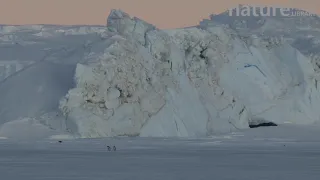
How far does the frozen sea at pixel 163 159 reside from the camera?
20859 millimetres

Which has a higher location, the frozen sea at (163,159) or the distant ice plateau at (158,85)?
the distant ice plateau at (158,85)

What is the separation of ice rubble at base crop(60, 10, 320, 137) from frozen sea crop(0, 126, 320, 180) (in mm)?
1115

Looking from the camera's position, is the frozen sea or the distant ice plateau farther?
the distant ice plateau

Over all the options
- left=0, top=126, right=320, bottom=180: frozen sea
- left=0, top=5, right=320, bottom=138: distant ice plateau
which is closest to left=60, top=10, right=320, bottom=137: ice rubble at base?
left=0, top=5, right=320, bottom=138: distant ice plateau

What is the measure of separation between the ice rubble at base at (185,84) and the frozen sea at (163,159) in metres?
1.12

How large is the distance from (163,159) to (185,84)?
12471 mm

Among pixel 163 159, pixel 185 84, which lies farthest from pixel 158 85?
pixel 163 159

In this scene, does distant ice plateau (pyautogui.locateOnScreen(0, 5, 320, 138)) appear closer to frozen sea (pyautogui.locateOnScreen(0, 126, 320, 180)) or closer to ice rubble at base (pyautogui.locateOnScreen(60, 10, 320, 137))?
ice rubble at base (pyautogui.locateOnScreen(60, 10, 320, 137))

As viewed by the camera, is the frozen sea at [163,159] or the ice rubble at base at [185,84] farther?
the ice rubble at base at [185,84]

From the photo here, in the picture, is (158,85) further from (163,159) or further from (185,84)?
(163,159)

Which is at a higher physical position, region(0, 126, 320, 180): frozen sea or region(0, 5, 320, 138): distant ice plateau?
region(0, 5, 320, 138): distant ice plateau

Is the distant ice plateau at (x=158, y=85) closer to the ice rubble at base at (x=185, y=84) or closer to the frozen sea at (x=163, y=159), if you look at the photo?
the ice rubble at base at (x=185, y=84)

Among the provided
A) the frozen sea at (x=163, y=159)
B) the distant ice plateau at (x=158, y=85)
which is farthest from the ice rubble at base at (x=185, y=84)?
the frozen sea at (x=163, y=159)

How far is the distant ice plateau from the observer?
114 ft
